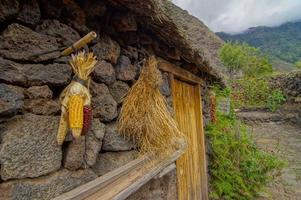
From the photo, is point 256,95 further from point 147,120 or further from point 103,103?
point 103,103

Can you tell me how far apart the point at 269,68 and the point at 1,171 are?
20671 mm


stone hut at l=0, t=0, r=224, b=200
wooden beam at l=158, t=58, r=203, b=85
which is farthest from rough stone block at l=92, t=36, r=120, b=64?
wooden beam at l=158, t=58, r=203, b=85

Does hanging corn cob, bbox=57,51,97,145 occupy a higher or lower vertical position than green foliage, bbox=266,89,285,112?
lower

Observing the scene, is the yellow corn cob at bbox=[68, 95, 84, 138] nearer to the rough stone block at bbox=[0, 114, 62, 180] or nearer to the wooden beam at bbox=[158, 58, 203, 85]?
the rough stone block at bbox=[0, 114, 62, 180]

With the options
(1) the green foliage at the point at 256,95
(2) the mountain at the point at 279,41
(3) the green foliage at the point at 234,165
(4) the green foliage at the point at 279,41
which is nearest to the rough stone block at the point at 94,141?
(3) the green foliage at the point at 234,165

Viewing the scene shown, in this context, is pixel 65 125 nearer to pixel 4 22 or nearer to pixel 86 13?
pixel 4 22

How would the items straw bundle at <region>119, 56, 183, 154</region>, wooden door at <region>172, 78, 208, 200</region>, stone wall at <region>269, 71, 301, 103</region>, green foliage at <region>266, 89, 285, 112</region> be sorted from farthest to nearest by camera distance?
1. green foliage at <region>266, 89, 285, 112</region>
2. stone wall at <region>269, 71, 301, 103</region>
3. wooden door at <region>172, 78, 208, 200</region>
4. straw bundle at <region>119, 56, 183, 154</region>

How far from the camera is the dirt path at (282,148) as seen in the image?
566 cm

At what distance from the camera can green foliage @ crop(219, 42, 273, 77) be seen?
19.5 metres

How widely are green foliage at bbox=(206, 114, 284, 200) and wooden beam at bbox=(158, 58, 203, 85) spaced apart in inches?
39.9

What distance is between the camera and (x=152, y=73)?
7.41ft

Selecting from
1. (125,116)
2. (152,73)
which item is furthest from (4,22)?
(152,73)

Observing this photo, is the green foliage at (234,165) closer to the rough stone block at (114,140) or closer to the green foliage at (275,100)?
the rough stone block at (114,140)

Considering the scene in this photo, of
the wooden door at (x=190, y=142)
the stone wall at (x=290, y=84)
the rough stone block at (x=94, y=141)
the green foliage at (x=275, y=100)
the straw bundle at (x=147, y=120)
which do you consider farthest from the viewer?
the green foliage at (x=275, y=100)
